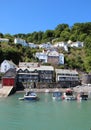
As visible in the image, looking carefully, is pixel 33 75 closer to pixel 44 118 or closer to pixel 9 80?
pixel 9 80

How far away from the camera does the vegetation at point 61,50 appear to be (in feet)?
354

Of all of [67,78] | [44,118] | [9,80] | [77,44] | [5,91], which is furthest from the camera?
[77,44]

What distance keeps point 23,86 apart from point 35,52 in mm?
32746

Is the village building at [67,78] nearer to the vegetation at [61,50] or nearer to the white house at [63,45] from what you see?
the vegetation at [61,50]

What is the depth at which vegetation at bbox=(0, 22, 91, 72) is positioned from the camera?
354ft

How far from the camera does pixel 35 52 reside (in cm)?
11838

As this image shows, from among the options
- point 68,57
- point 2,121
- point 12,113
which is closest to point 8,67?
point 68,57

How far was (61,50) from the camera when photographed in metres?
129

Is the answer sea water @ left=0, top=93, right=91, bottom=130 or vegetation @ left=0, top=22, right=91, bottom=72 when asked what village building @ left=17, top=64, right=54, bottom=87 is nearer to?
vegetation @ left=0, top=22, right=91, bottom=72

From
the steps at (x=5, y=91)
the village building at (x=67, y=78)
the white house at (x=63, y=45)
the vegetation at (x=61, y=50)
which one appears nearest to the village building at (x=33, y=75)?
the village building at (x=67, y=78)

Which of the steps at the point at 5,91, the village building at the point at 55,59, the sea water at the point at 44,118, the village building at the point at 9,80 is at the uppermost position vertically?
the village building at the point at 55,59

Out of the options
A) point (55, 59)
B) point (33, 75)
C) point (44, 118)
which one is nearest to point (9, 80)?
point (33, 75)

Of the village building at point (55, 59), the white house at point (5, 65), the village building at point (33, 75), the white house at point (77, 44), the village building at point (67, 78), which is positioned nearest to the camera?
the village building at point (33, 75)

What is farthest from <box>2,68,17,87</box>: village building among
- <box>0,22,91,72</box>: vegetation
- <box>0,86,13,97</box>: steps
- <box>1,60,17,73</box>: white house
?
<box>0,22,91,72</box>: vegetation
